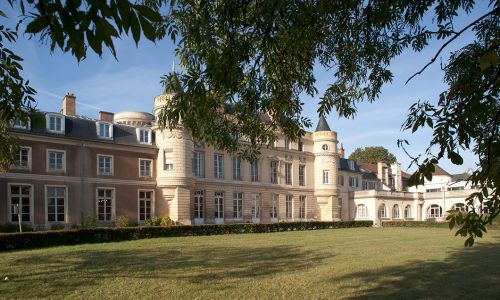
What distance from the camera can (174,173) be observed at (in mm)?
30359

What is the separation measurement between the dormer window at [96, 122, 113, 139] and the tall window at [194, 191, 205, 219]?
312 inches

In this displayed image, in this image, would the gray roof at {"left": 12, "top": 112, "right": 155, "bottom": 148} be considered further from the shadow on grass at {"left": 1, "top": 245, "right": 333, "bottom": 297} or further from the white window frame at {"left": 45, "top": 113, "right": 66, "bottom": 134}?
the shadow on grass at {"left": 1, "top": 245, "right": 333, "bottom": 297}

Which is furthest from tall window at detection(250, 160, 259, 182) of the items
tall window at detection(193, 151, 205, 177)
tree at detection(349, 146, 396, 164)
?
tree at detection(349, 146, 396, 164)

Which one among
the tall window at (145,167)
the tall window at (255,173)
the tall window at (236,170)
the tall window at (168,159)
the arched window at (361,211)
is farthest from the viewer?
the arched window at (361,211)

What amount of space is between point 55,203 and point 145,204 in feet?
20.0

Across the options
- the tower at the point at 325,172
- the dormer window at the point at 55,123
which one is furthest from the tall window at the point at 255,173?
the dormer window at the point at 55,123

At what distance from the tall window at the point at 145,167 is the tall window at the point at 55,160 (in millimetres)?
5322

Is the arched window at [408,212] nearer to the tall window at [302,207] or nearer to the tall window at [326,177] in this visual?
the tall window at [326,177]

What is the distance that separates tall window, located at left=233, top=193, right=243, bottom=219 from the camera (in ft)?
120

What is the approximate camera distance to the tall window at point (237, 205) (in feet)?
120

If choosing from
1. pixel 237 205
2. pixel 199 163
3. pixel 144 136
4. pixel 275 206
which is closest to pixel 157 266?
pixel 144 136

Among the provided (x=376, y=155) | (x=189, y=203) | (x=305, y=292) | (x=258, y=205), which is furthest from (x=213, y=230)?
(x=376, y=155)

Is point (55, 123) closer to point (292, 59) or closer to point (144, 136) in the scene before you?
point (144, 136)

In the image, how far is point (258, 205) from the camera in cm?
3828
